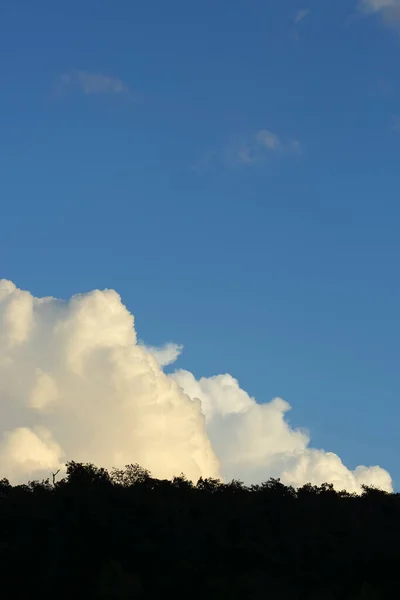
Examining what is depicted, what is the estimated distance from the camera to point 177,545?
91000 mm

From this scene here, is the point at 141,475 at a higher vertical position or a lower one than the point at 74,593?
higher

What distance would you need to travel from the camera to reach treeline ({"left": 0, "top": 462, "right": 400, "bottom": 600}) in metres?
85.9

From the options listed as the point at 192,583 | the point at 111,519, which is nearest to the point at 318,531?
the point at 192,583

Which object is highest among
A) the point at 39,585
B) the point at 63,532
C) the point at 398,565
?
the point at 398,565

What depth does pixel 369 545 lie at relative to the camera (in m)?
97.8

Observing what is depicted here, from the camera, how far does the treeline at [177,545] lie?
8594cm

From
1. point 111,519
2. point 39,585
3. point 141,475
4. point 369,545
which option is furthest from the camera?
point 141,475

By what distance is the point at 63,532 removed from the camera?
89750mm

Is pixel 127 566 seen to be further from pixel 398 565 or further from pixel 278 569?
pixel 398 565

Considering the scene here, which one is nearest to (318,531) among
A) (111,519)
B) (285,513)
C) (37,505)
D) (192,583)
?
(285,513)

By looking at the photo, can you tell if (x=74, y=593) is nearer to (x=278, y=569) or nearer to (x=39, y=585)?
(x=39, y=585)

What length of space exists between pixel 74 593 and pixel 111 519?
907 cm

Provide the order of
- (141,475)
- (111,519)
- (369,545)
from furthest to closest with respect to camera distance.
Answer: (141,475), (369,545), (111,519)

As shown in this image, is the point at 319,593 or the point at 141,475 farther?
the point at 141,475
